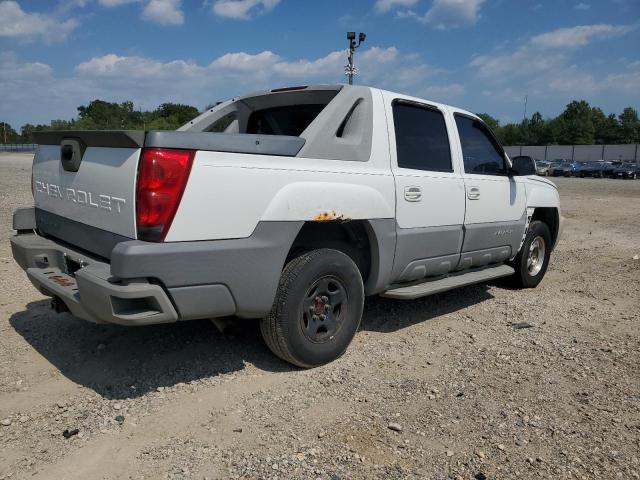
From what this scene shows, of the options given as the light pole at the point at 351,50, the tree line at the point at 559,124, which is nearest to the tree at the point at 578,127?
the tree line at the point at 559,124

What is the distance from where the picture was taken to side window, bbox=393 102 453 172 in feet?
13.6

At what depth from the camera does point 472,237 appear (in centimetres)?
484

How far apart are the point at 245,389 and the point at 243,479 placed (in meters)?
0.92

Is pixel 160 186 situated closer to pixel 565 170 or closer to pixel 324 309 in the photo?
pixel 324 309

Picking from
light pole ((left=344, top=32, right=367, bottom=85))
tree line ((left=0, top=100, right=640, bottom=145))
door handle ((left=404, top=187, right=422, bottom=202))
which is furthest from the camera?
tree line ((left=0, top=100, right=640, bottom=145))

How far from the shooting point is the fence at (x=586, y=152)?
206ft

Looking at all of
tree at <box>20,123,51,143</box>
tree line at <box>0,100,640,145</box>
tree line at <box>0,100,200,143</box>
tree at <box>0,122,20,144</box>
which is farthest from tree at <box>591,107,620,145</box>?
tree at <box>0,122,20,144</box>

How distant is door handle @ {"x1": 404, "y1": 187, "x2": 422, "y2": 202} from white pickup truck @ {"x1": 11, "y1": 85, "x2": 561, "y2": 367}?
2 cm

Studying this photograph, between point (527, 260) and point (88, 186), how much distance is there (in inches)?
189

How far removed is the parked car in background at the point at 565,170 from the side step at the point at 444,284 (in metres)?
43.8

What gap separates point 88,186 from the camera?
3.24 m

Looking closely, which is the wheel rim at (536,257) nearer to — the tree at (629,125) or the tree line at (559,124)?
the tree line at (559,124)

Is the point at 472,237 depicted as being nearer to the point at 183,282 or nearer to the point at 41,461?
the point at 183,282

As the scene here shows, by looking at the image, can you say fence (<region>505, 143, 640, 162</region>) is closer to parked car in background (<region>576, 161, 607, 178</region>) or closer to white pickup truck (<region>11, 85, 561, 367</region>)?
parked car in background (<region>576, 161, 607, 178</region>)
